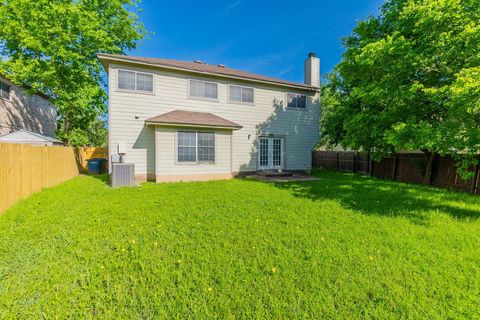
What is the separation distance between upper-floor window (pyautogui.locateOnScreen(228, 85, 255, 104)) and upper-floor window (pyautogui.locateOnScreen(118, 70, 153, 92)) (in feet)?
13.4

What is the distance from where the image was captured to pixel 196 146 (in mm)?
10320

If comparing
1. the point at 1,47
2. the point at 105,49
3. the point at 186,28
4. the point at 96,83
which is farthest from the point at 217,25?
the point at 1,47

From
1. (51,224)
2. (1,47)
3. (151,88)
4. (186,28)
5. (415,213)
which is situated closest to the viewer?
(51,224)

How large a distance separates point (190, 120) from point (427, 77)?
29.9ft

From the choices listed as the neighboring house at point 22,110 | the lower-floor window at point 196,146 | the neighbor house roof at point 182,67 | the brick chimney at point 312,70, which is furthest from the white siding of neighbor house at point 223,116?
the neighboring house at point 22,110

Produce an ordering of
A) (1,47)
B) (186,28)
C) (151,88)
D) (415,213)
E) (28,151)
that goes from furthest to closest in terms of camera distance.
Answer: (186,28) → (1,47) → (151,88) → (28,151) → (415,213)

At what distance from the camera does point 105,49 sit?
14.2 metres

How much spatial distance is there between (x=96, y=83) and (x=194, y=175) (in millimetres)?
10850

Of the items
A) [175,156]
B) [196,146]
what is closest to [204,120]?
[196,146]

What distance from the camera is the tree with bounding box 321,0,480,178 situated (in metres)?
5.27

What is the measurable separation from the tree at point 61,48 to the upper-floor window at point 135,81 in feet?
17.7

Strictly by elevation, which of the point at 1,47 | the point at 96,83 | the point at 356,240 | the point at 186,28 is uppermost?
the point at 186,28

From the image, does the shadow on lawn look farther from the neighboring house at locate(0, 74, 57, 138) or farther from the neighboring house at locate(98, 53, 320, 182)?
the neighboring house at locate(0, 74, 57, 138)

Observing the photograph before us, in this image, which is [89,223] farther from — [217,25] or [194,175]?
[217,25]
